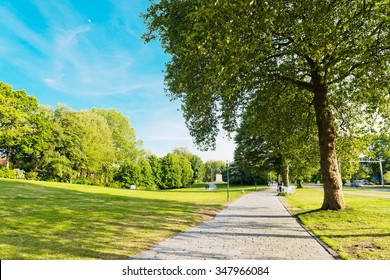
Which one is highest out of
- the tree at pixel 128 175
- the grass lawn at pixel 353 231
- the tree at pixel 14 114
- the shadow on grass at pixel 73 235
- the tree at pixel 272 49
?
the tree at pixel 14 114

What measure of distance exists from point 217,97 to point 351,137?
27.4ft

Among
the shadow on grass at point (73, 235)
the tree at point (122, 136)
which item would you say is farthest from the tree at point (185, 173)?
the shadow on grass at point (73, 235)

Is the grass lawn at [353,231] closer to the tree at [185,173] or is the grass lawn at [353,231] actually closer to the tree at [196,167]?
the tree at [185,173]

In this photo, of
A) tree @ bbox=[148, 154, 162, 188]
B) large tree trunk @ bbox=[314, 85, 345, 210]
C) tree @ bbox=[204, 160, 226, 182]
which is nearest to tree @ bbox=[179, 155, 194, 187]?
tree @ bbox=[148, 154, 162, 188]

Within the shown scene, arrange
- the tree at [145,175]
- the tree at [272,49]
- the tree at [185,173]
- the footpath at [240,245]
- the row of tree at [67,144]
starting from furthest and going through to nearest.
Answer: the tree at [185,173] → the tree at [145,175] → the row of tree at [67,144] → the tree at [272,49] → the footpath at [240,245]

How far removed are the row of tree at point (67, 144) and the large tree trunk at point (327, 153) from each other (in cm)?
3903

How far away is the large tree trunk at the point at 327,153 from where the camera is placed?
1369cm

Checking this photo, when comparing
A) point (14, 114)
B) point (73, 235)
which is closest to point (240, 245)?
point (73, 235)

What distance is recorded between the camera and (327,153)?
13953mm

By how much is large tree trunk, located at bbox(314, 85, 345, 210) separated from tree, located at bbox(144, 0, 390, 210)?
1.7 inches

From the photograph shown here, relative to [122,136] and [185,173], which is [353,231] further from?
[185,173]

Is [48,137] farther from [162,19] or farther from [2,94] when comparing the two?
[162,19]

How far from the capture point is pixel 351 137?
16703 mm
